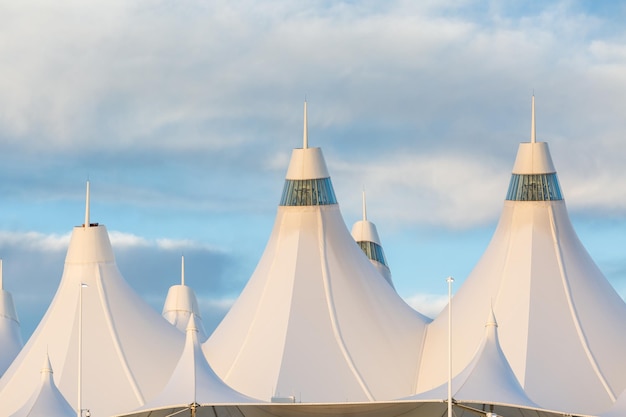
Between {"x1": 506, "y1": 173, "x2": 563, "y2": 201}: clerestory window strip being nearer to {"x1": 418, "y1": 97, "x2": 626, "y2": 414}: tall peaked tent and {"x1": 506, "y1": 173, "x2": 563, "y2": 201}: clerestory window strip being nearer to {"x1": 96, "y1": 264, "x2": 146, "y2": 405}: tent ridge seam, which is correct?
{"x1": 418, "y1": 97, "x2": 626, "y2": 414}: tall peaked tent

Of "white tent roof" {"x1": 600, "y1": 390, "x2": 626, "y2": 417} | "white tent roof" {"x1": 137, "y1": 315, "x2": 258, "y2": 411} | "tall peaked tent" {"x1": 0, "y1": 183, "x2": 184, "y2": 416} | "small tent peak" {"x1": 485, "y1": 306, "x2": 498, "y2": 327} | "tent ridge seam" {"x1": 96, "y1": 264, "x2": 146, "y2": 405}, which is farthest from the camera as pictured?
"tall peaked tent" {"x1": 0, "y1": 183, "x2": 184, "y2": 416}

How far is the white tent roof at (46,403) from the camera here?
58719 mm

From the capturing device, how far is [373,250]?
3344 inches

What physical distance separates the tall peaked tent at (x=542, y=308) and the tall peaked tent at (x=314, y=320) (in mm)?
1600

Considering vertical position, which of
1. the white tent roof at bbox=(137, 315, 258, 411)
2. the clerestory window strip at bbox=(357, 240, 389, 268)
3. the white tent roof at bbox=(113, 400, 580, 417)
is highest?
the clerestory window strip at bbox=(357, 240, 389, 268)

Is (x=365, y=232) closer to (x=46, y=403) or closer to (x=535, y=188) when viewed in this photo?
(x=535, y=188)

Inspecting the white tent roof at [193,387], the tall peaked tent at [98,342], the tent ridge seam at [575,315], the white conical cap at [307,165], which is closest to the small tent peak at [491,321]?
the tent ridge seam at [575,315]

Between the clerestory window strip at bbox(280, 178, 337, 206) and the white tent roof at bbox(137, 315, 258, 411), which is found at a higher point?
the clerestory window strip at bbox(280, 178, 337, 206)

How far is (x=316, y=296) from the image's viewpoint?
64938mm

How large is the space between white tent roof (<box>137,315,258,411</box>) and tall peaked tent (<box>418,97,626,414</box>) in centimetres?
908

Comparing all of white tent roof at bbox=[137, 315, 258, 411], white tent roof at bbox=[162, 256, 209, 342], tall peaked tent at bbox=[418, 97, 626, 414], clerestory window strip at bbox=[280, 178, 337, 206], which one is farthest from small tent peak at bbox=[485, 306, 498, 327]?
white tent roof at bbox=[162, 256, 209, 342]

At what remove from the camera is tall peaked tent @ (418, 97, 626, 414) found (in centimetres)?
6347

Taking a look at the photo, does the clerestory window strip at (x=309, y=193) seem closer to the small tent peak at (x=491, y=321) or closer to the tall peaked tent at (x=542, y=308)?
the tall peaked tent at (x=542, y=308)

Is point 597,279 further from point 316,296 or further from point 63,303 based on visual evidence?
point 63,303
